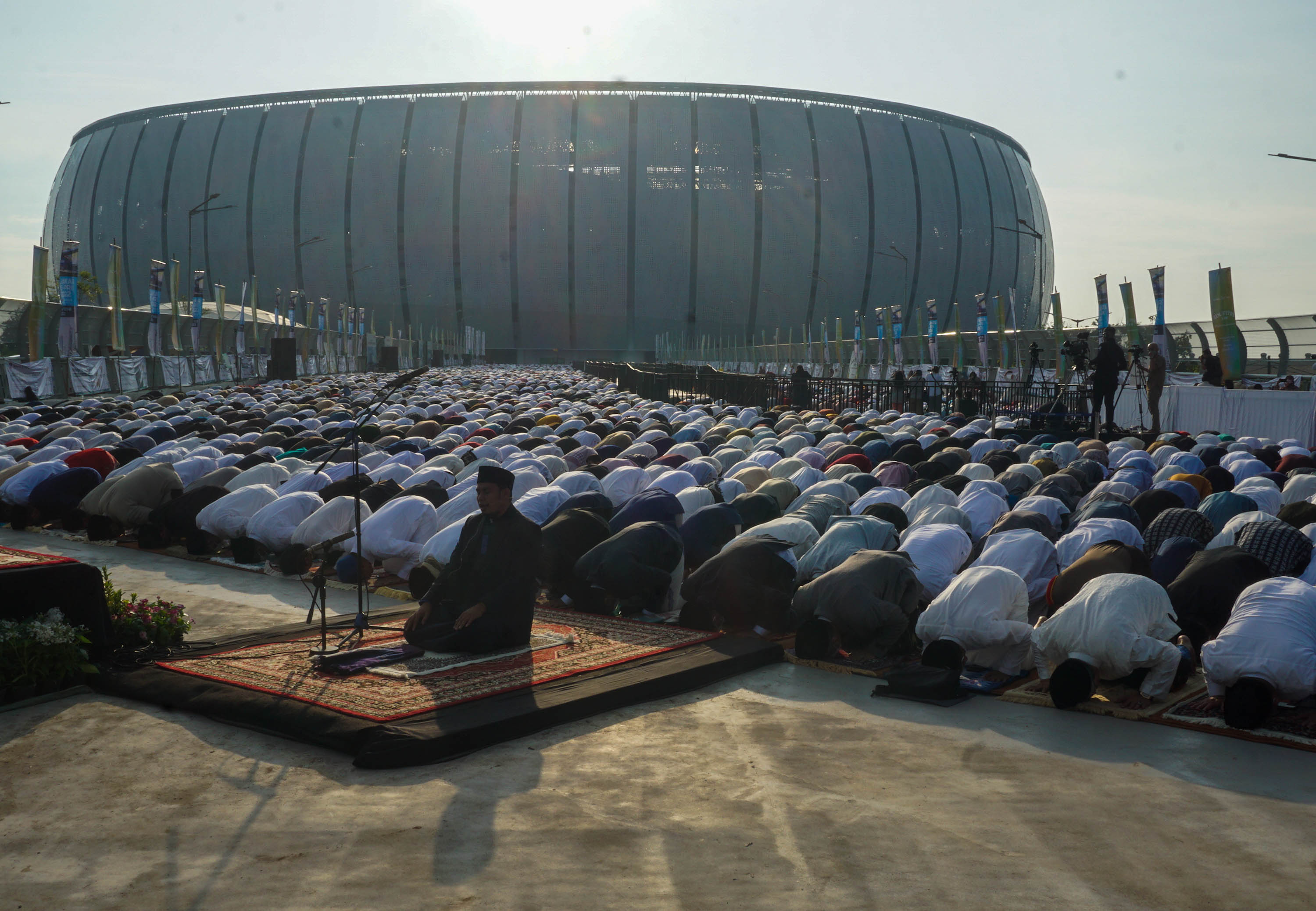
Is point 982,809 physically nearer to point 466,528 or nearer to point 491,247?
point 466,528

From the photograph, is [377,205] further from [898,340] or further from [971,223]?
[971,223]

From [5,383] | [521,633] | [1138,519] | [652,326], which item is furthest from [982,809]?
[652,326]

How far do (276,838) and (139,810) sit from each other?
720 mm

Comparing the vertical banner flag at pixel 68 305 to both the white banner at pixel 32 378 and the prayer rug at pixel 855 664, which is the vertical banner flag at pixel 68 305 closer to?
the white banner at pixel 32 378

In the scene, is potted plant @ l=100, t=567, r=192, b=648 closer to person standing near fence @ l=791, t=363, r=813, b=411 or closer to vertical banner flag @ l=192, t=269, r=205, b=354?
person standing near fence @ l=791, t=363, r=813, b=411

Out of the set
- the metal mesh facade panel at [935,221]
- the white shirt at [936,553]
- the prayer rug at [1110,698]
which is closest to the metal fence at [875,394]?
the white shirt at [936,553]

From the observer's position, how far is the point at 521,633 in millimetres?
7387

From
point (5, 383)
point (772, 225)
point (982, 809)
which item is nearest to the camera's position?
point (982, 809)

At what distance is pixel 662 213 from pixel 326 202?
25750 millimetres

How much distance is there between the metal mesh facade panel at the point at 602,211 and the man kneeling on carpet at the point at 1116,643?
79952mm

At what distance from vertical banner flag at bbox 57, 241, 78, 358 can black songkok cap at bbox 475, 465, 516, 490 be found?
28672mm

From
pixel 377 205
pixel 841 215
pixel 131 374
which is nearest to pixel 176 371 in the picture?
pixel 131 374

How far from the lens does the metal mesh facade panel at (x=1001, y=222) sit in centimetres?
9444

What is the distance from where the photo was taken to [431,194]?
281 feet
